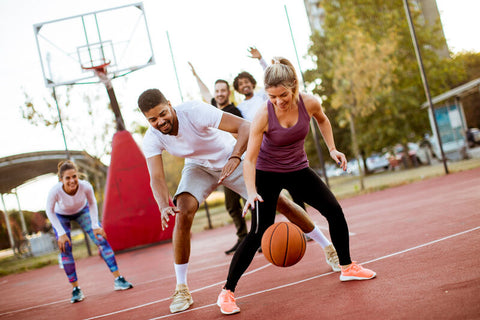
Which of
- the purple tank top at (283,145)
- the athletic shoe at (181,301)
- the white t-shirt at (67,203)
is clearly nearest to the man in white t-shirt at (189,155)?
the athletic shoe at (181,301)

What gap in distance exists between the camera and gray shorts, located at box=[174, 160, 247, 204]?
418cm

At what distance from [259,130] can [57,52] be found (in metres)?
10.8

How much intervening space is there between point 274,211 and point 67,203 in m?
3.28

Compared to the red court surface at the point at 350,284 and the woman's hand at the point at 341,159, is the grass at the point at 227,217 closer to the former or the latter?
the red court surface at the point at 350,284

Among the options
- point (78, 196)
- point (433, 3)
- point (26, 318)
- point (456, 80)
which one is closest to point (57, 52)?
point (78, 196)

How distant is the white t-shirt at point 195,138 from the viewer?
4.05m

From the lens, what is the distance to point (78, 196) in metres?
5.99

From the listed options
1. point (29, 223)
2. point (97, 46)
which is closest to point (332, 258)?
point (97, 46)

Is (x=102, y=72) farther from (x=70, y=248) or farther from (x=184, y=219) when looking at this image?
(x=184, y=219)

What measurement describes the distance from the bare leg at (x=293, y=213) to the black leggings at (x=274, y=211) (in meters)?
0.22

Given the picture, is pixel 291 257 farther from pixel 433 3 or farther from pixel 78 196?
pixel 433 3

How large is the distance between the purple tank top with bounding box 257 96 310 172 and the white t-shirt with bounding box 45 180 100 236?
308 cm

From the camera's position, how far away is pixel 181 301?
4062mm

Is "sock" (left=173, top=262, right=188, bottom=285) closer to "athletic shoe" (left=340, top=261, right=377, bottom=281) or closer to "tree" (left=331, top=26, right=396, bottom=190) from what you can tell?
"athletic shoe" (left=340, top=261, right=377, bottom=281)
